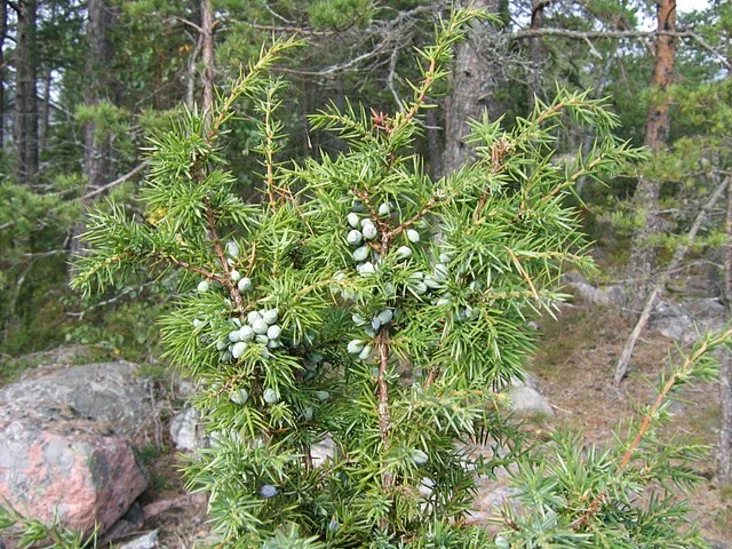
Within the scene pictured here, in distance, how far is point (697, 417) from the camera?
6.47m

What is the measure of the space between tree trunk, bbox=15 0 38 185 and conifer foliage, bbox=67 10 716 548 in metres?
8.35

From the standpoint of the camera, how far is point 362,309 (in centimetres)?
115

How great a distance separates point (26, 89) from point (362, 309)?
10.7 m

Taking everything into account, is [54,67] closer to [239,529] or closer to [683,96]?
[683,96]

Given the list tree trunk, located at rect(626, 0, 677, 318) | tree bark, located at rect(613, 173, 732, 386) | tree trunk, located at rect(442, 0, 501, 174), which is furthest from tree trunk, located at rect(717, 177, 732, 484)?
tree trunk, located at rect(626, 0, 677, 318)

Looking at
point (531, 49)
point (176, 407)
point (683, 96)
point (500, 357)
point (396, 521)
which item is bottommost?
point (176, 407)

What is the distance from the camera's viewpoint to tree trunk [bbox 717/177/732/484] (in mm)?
4570

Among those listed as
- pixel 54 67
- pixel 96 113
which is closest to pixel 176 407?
pixel 96 113

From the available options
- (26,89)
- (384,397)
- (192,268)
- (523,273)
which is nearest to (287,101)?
(26,89)

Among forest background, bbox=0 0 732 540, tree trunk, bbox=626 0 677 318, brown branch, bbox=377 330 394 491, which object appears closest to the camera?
brown branch, bbox=377 330 394 491

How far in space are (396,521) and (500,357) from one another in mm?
397

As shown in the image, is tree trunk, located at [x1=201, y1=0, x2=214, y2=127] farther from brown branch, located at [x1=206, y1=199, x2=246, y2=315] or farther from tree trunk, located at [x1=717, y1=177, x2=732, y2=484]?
tree trunk, located at [x1=717, y1=177, x2=732, y2=484]

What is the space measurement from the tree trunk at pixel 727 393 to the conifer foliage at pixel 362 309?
4.05m

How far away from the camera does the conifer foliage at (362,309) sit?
1.05 meters
